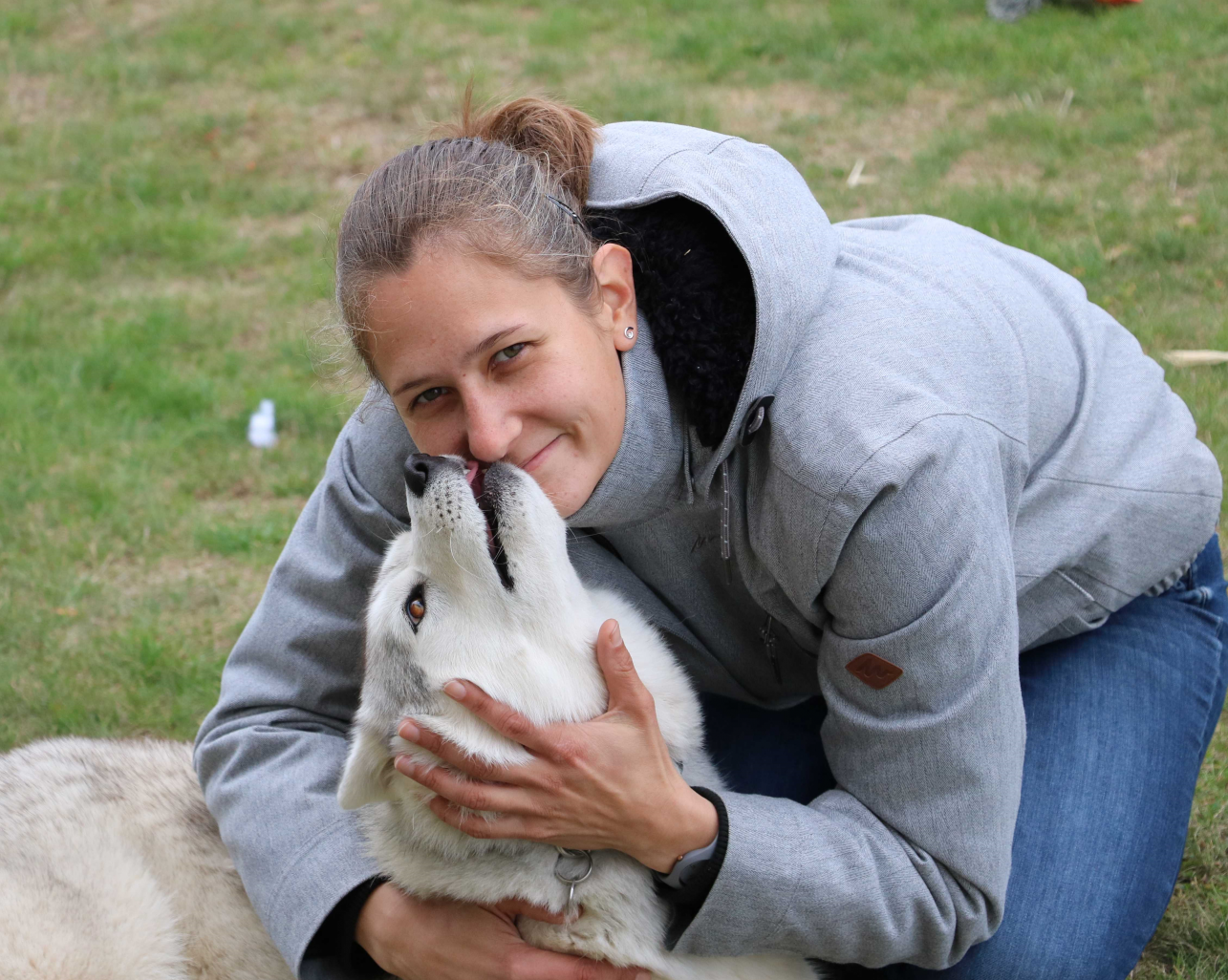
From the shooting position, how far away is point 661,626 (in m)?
2.73

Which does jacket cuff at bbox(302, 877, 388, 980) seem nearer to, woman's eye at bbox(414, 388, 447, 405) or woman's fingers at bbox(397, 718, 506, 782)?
woman's fingers at bbox(397, 718, 506, 782)

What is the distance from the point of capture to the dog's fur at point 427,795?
2203 millimetres

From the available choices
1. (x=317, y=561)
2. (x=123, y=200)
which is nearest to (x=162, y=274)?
(x=123, y=200)

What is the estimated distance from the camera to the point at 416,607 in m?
2.30

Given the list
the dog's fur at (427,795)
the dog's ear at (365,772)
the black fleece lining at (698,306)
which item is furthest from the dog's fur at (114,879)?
the black fleece lining at (698,306)


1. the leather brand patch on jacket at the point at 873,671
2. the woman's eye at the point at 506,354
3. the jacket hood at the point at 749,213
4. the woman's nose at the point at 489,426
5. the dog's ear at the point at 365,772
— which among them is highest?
the jacket hood at the point at 749,213

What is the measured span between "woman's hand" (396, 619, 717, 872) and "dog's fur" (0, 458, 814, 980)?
0.05m

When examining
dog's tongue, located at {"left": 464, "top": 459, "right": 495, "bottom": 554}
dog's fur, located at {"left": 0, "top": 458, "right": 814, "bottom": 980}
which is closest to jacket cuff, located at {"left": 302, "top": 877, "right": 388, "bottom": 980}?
dog's fur, located at {"left": 0, "top": 458, "right": 814, "bottom": 980}

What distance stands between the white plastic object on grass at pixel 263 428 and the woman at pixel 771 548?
259cm

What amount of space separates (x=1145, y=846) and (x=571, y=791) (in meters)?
1.36

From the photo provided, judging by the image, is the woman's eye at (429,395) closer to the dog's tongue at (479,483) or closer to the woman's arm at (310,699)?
the dog's tongue at (479,483)

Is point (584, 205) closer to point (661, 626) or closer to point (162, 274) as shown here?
point (661, 626)

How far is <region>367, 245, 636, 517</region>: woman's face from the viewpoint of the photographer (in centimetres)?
216

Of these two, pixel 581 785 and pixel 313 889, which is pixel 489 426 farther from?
pixel 313 889
